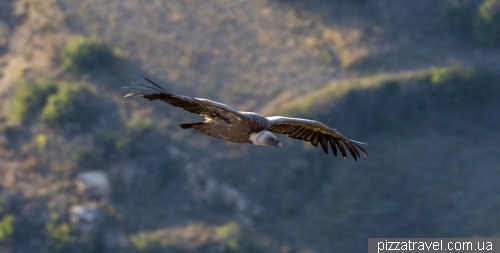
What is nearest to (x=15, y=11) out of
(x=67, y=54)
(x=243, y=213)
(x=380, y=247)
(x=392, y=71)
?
(x=67, y=54)

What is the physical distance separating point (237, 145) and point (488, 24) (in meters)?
17.6

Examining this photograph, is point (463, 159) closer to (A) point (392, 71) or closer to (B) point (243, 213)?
(A) point (392, 71)

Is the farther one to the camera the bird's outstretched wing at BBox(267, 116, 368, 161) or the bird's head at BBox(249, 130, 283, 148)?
the bird's outstretched wing at BBox(267, 116, 368, 161)

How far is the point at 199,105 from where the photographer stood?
11.8 metres

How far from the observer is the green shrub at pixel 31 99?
35.3 metres

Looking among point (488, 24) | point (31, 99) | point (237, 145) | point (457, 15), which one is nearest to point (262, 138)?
point (237, 145)

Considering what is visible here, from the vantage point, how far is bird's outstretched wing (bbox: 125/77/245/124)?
1127cm

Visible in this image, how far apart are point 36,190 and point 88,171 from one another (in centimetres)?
239

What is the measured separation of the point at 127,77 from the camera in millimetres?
37750

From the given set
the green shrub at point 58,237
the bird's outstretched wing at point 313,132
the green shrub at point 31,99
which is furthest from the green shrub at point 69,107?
the bird's outstretched wing at point 313,132

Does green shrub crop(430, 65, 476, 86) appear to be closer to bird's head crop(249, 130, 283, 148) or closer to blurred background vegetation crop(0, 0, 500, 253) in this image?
blurred background vegetation crop(0, 0, 500, 253)

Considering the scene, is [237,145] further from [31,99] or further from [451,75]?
[451,75]

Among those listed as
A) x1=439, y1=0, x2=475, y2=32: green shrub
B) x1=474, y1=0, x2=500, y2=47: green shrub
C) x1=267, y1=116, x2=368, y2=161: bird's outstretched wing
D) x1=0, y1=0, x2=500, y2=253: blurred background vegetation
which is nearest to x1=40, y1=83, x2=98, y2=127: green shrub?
x1=0, y1=0, x2=500, y2=253: blurred background vegetation

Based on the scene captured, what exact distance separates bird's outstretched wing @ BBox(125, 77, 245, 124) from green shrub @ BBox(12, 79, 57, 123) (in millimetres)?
24854
